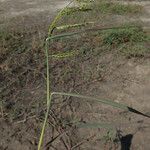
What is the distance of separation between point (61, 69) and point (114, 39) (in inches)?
33.8

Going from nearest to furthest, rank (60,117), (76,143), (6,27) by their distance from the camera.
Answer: (76,143)
(60,117)
(6,27)

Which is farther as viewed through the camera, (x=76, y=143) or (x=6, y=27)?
(x=6, y=27)

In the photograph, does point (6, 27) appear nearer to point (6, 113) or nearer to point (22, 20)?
point (22, 20)

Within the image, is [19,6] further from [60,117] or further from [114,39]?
[60,117]

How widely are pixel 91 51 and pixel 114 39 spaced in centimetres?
36

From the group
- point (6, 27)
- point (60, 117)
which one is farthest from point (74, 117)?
point (6, 27)

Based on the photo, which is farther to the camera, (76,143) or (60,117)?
(60,117)

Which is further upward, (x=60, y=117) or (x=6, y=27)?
(x=6, y=27)

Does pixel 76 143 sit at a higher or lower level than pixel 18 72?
lower

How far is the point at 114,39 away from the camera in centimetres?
422

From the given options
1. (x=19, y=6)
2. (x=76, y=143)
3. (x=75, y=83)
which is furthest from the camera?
(x=19, y=6)

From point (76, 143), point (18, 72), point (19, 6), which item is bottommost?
point (76, 143)

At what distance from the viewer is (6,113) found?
10.0 feet

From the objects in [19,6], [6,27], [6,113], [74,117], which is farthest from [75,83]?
[19,6]
